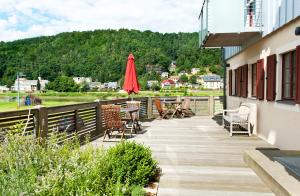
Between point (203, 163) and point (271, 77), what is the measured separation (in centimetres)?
315

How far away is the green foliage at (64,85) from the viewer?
106m

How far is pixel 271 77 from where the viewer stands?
26.3 feet

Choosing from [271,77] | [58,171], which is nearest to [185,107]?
[271,77]

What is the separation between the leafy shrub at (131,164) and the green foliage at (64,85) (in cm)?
10210

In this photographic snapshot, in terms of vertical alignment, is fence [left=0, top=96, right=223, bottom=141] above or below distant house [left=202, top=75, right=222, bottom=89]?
below

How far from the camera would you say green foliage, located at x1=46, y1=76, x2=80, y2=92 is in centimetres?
10575

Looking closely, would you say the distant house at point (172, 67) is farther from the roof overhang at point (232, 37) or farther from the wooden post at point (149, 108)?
the roof overhang at point (232, 37)

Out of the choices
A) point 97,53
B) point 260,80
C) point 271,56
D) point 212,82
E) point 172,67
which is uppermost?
point 97,53

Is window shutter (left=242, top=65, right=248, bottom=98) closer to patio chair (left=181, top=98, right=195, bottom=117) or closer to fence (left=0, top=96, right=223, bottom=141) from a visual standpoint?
patio chair (left=181, top=98, right=195, bottom=117)

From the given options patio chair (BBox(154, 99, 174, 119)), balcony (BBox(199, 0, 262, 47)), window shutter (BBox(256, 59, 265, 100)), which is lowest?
patio chair (BBox(154, 99, 174, 119))

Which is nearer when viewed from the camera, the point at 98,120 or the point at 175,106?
the point at 98,120

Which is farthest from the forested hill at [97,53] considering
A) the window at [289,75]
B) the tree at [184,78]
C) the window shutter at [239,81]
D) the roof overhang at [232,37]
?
the window at [289,75]

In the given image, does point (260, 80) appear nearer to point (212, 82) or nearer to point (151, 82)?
point (151, 82)

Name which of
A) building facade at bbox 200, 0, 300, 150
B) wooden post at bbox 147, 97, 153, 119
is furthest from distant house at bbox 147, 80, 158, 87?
building facade at bbox 200, 0, 300, 150
